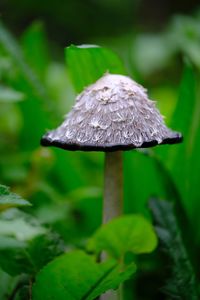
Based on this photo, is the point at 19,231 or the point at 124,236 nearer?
the point at 19,231

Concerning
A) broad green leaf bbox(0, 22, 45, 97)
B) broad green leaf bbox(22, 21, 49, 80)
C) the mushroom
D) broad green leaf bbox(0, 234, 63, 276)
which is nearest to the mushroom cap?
the mushroom

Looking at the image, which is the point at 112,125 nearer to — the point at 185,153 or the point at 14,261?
the point at 14,261

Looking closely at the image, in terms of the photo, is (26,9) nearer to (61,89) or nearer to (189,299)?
(61,89)

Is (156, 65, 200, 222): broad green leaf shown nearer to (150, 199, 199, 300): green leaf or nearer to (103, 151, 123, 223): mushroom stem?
(150, 199, 199, 300): green leaf

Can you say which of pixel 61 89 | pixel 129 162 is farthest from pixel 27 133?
pixel 61 89

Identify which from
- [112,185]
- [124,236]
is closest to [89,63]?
[112,185]

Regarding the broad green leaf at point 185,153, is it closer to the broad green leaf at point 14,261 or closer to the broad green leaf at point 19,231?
the broad green leaf at point 14,261
